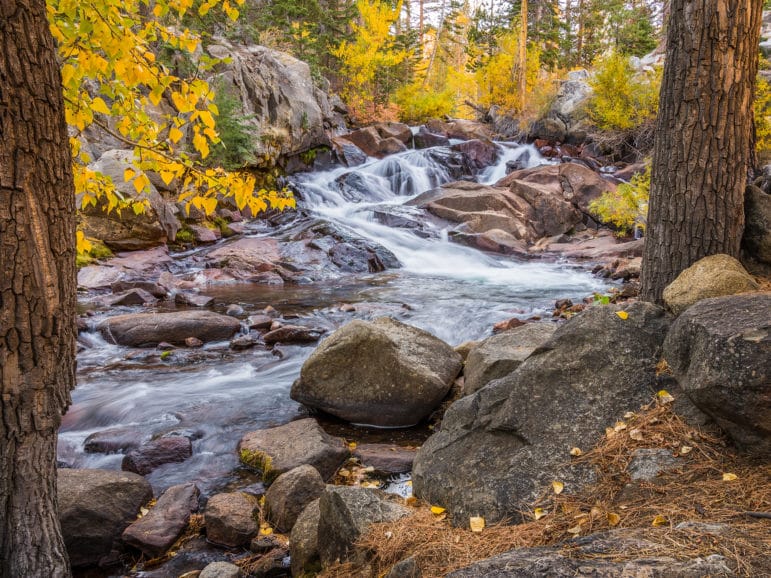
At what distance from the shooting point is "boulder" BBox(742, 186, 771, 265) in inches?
168

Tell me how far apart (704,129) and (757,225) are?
2.88 feet

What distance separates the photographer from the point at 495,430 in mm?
3336

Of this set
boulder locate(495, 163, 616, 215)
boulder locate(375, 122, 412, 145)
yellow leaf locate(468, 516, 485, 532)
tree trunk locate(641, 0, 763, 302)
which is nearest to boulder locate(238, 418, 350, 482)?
yellow leaf locate(468, 516, 485, 532)

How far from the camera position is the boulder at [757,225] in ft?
14.0

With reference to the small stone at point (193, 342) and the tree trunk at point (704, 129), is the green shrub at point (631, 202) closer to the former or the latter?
the tree trunk at point (704, 129)

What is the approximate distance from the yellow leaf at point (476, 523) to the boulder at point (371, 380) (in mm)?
2478

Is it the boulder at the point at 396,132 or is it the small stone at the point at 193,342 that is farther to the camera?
the boulder at the point at 396,132

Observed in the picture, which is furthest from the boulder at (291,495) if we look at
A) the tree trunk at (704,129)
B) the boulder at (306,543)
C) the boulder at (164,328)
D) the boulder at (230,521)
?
the boulder at (164,328)

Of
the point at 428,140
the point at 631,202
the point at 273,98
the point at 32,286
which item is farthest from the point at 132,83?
the point at 428,140

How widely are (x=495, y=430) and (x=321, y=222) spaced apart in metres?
11.5

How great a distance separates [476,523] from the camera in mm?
2803

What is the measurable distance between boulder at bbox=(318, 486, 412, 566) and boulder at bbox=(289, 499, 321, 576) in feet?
0.31

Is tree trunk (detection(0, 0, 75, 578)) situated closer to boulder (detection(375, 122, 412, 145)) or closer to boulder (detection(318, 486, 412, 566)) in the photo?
boulder (detection(318, 486, 412, 566))

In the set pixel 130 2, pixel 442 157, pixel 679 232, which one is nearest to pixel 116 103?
pixel 130 2
